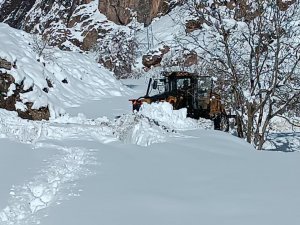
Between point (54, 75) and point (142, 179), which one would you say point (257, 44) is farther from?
point (54, 75)

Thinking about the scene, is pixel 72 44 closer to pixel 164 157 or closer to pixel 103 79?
pixel 103 79

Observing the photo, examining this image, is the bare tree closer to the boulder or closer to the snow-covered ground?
the snow-covered ground

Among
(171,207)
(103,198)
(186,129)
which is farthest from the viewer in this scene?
(186,129)

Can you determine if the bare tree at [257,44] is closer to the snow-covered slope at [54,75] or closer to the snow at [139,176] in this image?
the snow at [139,176]

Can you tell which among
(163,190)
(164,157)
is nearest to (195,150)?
(164,157)

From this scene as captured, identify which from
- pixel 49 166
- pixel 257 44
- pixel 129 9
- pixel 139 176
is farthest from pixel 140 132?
pixel 129 9

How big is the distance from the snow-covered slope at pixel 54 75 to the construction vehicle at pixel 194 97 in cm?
319

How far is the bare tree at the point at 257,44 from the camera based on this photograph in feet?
35.8

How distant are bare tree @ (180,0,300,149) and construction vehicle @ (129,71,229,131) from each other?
8.80 ft

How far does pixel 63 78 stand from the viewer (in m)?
22.0

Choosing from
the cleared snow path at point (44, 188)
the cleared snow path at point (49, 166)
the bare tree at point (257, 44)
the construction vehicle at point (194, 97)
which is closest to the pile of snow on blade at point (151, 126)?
the cleared snow path at point (49, 166)

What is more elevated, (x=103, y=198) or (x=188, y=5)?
(x=188, y=5)

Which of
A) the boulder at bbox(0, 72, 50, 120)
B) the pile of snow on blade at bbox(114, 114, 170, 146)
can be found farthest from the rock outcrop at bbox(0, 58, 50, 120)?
the pile of snow on blade at bbox(114, 114, 170, 146)

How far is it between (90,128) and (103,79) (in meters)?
18.1
